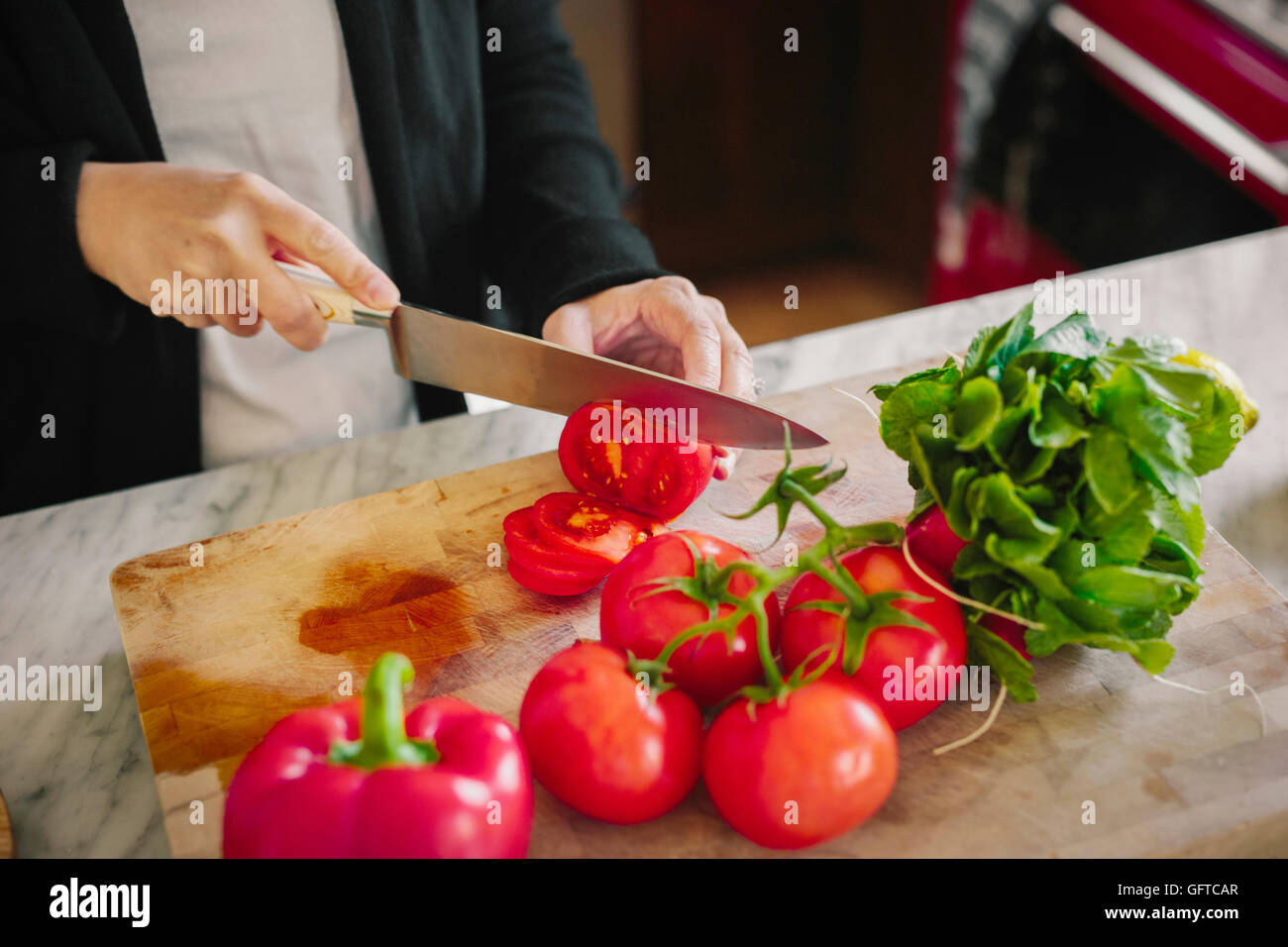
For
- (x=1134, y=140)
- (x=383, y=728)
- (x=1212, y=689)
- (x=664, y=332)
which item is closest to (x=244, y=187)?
(x=664, y=332)

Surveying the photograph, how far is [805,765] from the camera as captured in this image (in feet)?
2.48

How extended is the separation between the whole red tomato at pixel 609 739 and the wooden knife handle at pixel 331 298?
48 cm

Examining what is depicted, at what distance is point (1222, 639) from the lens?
98 cm

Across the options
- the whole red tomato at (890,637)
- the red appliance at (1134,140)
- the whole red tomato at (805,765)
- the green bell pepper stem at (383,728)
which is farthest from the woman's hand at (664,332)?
the red appliance at (1134,140)

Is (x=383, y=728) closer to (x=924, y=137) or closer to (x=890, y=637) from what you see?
(x=890, y=637)

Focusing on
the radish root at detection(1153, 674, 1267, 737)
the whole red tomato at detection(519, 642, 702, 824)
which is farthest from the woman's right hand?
the radish root at detection(1153, 674, 1267, 737)

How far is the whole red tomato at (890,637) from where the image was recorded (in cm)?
84

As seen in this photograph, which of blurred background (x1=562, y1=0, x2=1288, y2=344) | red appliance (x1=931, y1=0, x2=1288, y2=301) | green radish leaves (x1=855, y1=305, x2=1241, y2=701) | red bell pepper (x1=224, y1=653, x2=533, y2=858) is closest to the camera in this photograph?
red bell pepper (x1=224, y1=653, x2=533, y2=858)

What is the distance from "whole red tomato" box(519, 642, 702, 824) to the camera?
782mm

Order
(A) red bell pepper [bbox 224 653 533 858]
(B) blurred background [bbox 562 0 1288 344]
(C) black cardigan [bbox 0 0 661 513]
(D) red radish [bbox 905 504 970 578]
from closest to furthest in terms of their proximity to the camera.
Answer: (A) red bell pepper [bbox 224 653 533 858], (D) red radish [bbox 905 504 970 578], (C) black cardigan [bbox 0 0 661 513], (B) blurred background [bbox 562 0 1288 344]

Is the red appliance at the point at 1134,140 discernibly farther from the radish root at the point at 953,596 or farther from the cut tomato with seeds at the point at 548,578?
the cut tomato with seeds at the point at 548,578

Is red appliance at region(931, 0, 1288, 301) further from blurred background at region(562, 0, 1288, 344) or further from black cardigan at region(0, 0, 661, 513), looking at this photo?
black cardigan at region(0, 0, 661, 513)

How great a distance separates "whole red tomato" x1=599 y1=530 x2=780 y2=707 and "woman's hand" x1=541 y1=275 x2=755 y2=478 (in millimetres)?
299

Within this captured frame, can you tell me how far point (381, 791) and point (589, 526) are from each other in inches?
17.0
